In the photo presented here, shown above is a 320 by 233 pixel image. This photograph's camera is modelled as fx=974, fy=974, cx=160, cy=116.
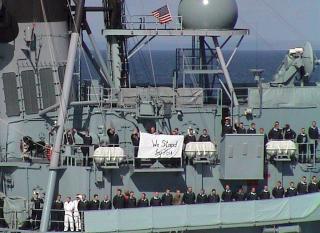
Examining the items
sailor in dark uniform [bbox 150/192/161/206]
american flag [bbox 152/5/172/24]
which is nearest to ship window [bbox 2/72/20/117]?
sailor in dark uniform [bbox 150/192/161/206]

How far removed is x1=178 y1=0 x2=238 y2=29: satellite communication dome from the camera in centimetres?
3319

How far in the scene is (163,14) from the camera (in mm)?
33469

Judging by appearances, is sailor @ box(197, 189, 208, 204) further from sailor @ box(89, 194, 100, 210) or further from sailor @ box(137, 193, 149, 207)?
sailor @ box(89, 194, 100, 210)

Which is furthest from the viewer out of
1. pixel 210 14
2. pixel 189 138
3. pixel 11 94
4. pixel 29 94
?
pixel 210 14

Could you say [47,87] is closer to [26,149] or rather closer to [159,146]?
[26,149]

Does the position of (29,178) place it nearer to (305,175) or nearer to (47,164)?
(47,164)

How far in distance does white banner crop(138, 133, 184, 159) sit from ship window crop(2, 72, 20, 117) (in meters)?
4.56

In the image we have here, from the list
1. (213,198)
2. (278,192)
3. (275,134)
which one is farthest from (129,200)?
(275,134)

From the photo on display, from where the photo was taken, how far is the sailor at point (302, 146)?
30.8m

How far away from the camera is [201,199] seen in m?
29.1

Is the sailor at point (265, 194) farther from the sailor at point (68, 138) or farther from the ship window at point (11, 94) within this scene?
the ship window at point (11, 94)

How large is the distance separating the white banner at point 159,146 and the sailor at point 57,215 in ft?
9.15

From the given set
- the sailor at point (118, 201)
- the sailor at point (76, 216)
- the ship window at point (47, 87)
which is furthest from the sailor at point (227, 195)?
the ship window at point (47, 87)

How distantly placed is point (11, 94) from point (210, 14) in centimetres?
731
